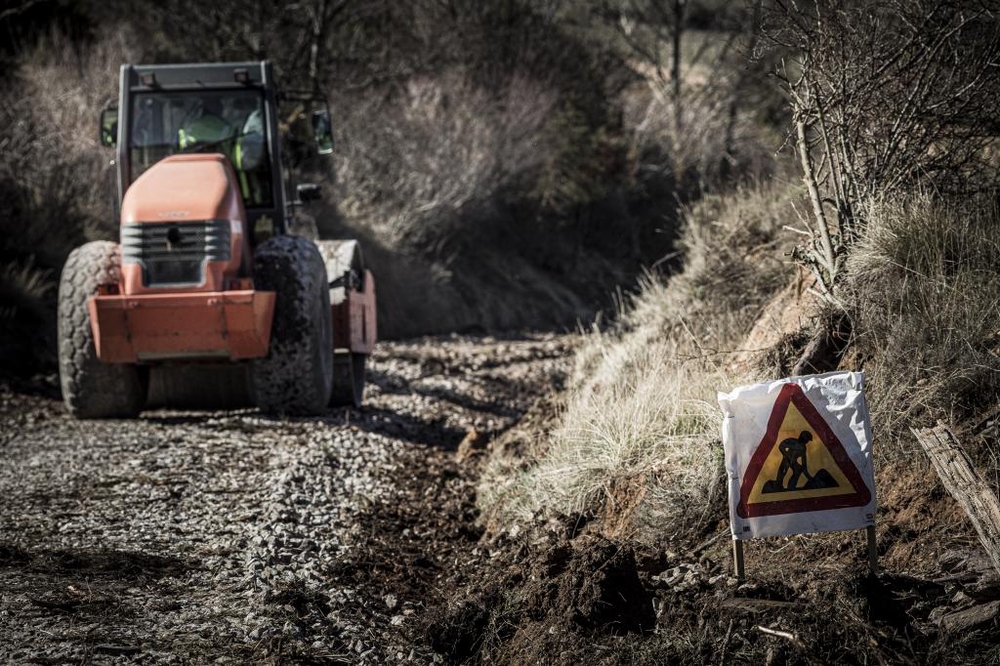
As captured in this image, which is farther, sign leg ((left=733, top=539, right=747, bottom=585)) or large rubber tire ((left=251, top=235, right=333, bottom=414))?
large rubber tire ((left=251, top=235, right=333, bottom=414))

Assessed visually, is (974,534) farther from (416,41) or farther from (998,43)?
(416,41)

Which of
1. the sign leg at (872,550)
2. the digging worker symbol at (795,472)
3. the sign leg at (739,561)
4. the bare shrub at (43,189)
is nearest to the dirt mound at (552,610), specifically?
the sign leg at (739,561)

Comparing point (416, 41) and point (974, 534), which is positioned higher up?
point (416, 41)

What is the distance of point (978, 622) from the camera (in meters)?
4.53

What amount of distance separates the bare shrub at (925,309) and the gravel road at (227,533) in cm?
270

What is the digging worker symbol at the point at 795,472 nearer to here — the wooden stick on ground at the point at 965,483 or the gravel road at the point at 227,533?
the wooden stick on ground at the point at 965,483

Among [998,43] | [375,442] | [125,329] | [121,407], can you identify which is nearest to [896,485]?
[998,43]

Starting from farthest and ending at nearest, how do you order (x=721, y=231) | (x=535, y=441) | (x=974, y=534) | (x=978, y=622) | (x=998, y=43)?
(x=721, y=231) → (x=535, y=441) → (x=998, y=43) → (x=974, y=534) → (x=978, y=622)

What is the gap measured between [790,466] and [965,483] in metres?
0.89

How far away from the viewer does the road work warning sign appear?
16.3 ft

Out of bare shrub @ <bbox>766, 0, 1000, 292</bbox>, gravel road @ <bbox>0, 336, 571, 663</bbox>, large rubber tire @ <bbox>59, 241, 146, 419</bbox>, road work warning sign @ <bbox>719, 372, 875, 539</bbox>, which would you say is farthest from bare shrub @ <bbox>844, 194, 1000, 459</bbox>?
large rubber tire @ <bbox>59, 241, 146, 419</bbox>

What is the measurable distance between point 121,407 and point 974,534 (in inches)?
294

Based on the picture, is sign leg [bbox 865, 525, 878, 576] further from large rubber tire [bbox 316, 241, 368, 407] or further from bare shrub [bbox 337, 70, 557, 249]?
bare shrub [bbox 337, 70, 557, 249]

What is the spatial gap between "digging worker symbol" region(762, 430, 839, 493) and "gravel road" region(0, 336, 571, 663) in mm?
1736
